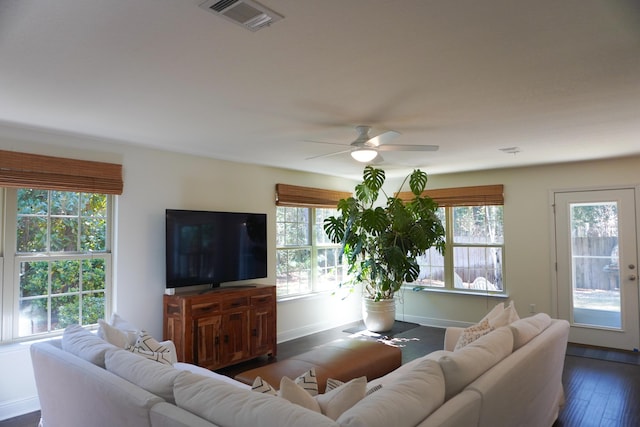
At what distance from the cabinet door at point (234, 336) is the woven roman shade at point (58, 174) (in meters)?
1.64

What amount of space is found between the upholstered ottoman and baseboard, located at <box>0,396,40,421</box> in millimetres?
1708

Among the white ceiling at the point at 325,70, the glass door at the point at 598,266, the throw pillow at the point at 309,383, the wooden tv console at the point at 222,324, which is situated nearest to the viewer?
the white ceiling at the point at 325,70

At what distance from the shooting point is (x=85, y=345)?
2396 mm

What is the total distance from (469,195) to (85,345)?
501 centimetres

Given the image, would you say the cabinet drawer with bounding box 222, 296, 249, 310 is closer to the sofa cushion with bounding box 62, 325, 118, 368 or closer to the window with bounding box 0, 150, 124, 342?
the window with bounding box 0, 150, 124, 342

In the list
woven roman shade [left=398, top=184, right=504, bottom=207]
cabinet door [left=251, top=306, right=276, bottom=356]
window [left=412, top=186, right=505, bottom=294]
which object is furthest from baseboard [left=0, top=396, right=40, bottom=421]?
woven roman shade [left=398, top=184, right=504, bottom=207]

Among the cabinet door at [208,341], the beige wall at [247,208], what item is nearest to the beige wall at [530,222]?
the beige wall at [247,208]

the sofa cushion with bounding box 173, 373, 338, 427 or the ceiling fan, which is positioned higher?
the ceiling fan

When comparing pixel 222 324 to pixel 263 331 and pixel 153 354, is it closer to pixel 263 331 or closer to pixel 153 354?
pixel 263 331

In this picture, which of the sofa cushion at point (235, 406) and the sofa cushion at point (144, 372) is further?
the sofa cushion at point (144, 372)

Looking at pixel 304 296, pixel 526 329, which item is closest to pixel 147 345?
pixel 526 329

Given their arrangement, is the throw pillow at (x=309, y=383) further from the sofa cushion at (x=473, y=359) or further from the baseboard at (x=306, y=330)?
the baseboard at (x=306, y=330)

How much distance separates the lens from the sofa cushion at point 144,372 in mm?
1836

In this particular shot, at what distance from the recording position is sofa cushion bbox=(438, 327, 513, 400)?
1854 mm
